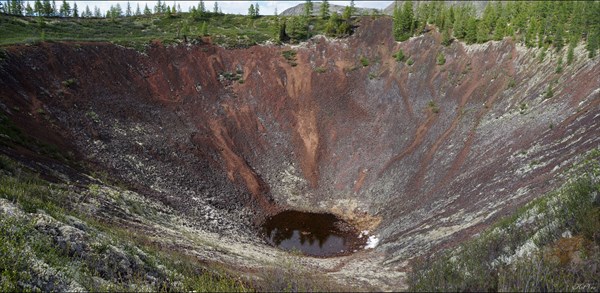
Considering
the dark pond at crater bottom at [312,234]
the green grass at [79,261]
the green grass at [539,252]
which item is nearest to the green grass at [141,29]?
the green grass at [79,261]

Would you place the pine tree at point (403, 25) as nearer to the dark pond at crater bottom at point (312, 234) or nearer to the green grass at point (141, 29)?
the green grass at point (141, 29)

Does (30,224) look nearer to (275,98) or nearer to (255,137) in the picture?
(255,137)

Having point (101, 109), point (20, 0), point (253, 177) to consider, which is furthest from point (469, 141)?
point (20, 0)

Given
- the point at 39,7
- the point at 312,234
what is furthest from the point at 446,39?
the point at 39,7

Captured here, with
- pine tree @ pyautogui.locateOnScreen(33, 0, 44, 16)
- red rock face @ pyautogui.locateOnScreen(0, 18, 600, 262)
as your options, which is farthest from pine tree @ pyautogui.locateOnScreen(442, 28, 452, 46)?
pine tree @ pyautogui.locateOnScreen(33, 0, 44, 16)

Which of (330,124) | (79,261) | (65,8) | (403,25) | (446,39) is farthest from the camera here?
(65,8)

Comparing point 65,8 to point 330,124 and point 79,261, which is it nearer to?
point 330,124
